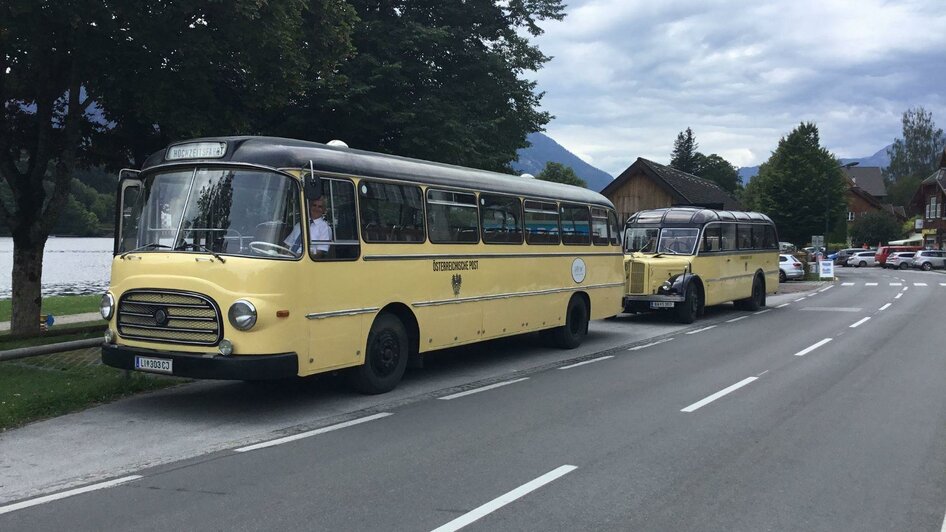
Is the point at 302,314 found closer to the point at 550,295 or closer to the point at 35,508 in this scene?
the point at 35,508

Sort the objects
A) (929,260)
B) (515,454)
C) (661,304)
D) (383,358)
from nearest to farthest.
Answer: (515,454) < (383,358) < (661,304) < (929,260)

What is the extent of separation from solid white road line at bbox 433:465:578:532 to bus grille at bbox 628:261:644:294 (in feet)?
42.3

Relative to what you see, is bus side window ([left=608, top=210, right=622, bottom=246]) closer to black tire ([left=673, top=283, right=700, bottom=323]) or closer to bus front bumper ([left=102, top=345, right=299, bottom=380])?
black tire ([left=673, top=283, right=700, bottom=323])

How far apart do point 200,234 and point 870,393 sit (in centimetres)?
834

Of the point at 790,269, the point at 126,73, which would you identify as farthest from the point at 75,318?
the point at 790,269

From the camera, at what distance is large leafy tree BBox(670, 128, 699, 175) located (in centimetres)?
11488

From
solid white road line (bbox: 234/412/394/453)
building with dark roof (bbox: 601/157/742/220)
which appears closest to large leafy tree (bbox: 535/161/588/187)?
building with dark roof (bbox: 601/157/742/220)

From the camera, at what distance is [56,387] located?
362 inches

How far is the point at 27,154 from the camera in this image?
1664 cm

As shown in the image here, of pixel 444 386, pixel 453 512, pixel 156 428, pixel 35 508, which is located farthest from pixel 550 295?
pixel 35 508

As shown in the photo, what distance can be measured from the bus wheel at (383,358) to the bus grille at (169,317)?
2009 mm

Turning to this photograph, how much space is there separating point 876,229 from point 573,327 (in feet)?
291

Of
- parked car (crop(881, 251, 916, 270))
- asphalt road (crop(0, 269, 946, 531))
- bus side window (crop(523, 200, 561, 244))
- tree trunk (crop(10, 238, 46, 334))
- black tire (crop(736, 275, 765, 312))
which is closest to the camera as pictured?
asphalt road (crop(0, 269, 946, 531))

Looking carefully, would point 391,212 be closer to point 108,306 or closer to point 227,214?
point 227,214
